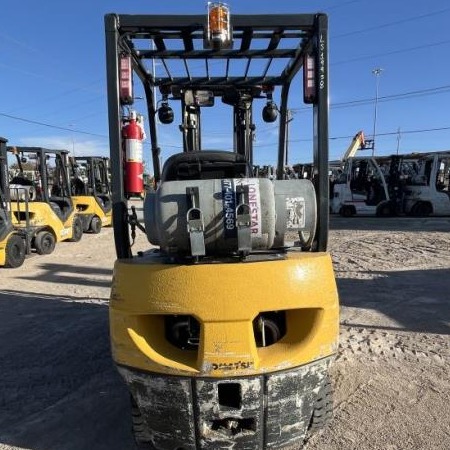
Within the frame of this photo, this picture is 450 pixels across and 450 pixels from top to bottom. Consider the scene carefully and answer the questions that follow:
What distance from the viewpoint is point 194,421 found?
2.63 meters

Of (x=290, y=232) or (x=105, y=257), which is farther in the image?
(x=105, y=257)

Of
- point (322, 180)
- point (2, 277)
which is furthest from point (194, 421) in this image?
point (2, 277)

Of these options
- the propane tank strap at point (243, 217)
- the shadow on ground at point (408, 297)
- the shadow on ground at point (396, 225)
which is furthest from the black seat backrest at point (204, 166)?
the shadow on ground at point (396, 225)

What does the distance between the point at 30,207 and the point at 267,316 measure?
34.1 ft

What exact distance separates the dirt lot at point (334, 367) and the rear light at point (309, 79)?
7.16 feet

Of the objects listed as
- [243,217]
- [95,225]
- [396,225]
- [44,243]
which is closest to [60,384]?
[243,217]

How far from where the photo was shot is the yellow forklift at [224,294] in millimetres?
2557

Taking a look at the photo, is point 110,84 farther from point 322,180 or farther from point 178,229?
point 322,180

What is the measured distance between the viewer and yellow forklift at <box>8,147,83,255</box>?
11820 millimetres

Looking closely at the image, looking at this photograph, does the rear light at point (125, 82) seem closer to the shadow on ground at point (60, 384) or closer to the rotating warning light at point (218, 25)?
the rotating warning light at point (218, 25)

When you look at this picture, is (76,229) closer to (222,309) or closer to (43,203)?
(43,203)

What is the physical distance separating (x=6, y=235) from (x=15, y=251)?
429 mm

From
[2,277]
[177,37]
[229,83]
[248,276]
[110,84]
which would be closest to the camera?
[248,276]

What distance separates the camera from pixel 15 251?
10148mm
